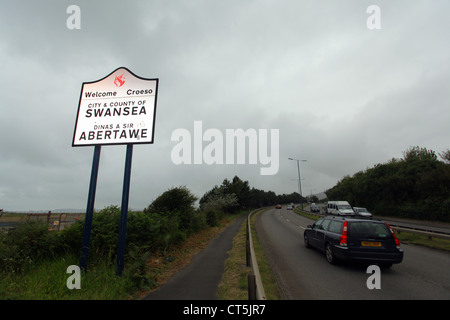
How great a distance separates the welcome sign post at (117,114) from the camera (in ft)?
21.2

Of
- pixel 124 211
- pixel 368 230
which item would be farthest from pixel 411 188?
pixel 124 211

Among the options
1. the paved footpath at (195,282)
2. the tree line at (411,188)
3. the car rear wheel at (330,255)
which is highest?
the tree line at (411,188)

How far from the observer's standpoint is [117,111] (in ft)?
22.2

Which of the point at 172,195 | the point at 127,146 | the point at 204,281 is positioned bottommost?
the point at 204,281

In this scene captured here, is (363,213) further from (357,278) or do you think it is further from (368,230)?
(357,278)

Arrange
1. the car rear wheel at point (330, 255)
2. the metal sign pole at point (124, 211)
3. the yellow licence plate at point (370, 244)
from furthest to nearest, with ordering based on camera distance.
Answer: the car rear wheel at point (330, 255) < the yellow licence plate at point (370, 244) < the metal sign pole at point (124, 211)

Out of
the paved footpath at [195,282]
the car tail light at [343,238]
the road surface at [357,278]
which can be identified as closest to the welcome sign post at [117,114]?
the paved footpath at [195,282]

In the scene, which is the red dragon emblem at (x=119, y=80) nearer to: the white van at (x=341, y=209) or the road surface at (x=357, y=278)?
the road surface at (x=357, y=278)

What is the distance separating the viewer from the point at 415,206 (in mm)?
27141

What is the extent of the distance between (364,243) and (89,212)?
8.00m
